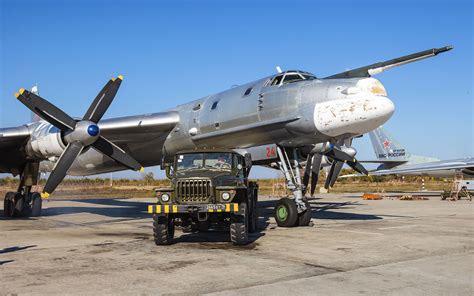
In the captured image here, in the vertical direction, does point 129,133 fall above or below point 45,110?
below

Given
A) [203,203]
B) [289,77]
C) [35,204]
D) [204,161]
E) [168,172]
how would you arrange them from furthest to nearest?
[35,204] → [289,77] → [168,172] → [204,161] → [203,203]

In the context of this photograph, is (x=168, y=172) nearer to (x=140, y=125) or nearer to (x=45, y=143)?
(x=140, y=125)

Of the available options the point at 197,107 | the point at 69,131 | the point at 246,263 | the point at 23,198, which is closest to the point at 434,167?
the point at 197,107

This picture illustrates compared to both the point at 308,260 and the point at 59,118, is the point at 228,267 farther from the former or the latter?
the point at 59,118

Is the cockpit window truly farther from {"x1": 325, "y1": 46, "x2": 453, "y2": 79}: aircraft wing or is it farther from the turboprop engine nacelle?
the turboprop engine nacelle

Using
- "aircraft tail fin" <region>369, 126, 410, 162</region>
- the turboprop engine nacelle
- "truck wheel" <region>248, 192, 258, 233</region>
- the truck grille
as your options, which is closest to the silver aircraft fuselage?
the turboprop engine nacelle

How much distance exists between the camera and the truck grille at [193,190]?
10.2 metres

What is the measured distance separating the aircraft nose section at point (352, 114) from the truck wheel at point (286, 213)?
2.71 meters

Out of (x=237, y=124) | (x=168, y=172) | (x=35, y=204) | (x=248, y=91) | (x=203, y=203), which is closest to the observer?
(x=203, y=203)

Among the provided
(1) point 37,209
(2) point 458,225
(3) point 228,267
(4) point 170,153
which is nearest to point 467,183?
(2) point 458,225

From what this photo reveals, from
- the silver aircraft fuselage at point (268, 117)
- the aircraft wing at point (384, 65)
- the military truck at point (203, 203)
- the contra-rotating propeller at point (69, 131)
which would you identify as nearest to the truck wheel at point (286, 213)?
the silver aircraft fuselage at point (268, 117)

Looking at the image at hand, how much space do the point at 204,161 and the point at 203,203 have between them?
1.65 meters

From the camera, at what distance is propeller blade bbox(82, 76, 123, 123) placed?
50.8ft

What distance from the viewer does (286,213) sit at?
568 inches
